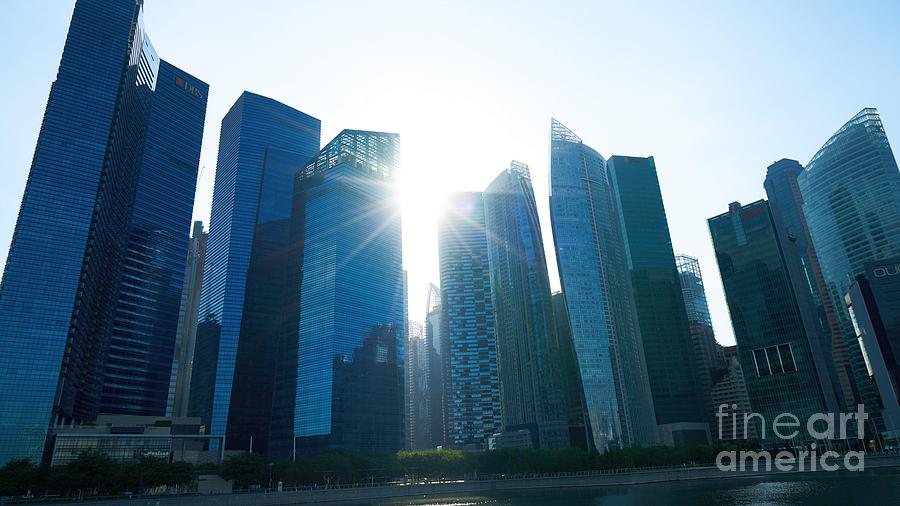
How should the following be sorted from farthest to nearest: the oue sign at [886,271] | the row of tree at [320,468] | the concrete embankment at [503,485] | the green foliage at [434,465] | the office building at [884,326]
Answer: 1. the oue sign at [886,271]
2. the office building at [884,326]
3. the green foliage at [434,465]
4. the concrete embankment at [503,485]
5. the row of tree at [320,468]

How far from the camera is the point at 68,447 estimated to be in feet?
456

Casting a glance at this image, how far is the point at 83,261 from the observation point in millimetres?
147750

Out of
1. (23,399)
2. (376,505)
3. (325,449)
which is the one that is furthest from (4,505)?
(325,449)

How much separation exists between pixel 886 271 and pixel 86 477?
761ft

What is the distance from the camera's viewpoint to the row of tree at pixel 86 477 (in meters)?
105

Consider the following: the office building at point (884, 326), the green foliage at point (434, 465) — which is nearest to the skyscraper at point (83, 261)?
the green foliage at point (434, 465)

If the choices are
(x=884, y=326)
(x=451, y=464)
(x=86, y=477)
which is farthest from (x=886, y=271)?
(x=86, y=477)

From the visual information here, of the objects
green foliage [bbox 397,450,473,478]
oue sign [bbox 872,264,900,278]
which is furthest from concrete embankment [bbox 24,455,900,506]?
oue sign [bbox 872,264,900,278]

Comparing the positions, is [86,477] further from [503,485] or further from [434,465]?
[503,485]

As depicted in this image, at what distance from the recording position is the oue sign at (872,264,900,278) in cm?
18962

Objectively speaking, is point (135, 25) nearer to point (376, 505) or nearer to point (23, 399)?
point (23, 399)

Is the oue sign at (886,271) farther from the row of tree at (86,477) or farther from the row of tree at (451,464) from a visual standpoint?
the row of tree at (86,477)

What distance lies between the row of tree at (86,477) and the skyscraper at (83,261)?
26320 mm

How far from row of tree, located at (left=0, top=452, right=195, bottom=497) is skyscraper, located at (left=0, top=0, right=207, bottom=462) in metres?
26.3
